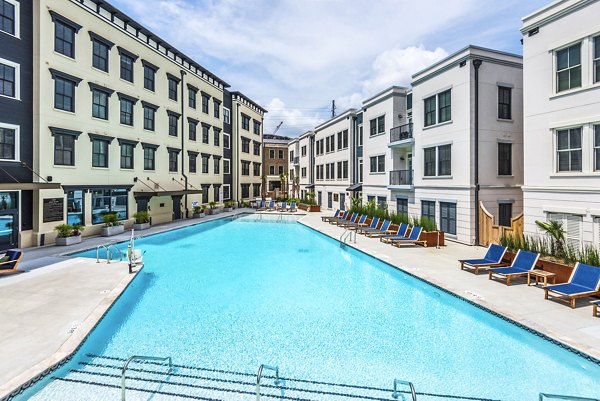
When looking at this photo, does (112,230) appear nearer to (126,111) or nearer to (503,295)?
(126,111)

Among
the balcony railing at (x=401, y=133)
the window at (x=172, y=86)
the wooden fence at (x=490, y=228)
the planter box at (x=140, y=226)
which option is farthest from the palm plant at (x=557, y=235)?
the window at (x=172, y=86)

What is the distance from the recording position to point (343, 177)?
125 feet

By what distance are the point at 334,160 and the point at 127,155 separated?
898 inches

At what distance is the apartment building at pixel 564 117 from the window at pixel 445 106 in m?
4.90

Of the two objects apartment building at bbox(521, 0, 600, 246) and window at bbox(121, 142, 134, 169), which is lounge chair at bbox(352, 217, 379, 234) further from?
window at bbox(121, 142, 134, 169)

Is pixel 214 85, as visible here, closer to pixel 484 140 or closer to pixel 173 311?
pixel 484 140

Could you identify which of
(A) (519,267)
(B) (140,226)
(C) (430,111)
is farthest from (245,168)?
(A) (519,267)

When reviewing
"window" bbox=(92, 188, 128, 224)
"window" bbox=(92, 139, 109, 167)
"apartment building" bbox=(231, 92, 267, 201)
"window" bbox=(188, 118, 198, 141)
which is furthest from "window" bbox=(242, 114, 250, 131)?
"window" bbox=(92, 139, 109, 167)

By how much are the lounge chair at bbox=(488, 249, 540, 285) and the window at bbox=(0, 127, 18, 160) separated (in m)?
23.8

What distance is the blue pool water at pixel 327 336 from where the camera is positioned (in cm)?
685

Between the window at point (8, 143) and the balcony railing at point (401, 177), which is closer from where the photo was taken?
the window at point (8, 143)

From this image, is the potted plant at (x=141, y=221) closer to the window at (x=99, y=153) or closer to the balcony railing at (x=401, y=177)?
the window at (x=99, y=153)

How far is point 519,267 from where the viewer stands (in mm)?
12242

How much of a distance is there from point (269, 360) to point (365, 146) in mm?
25775
